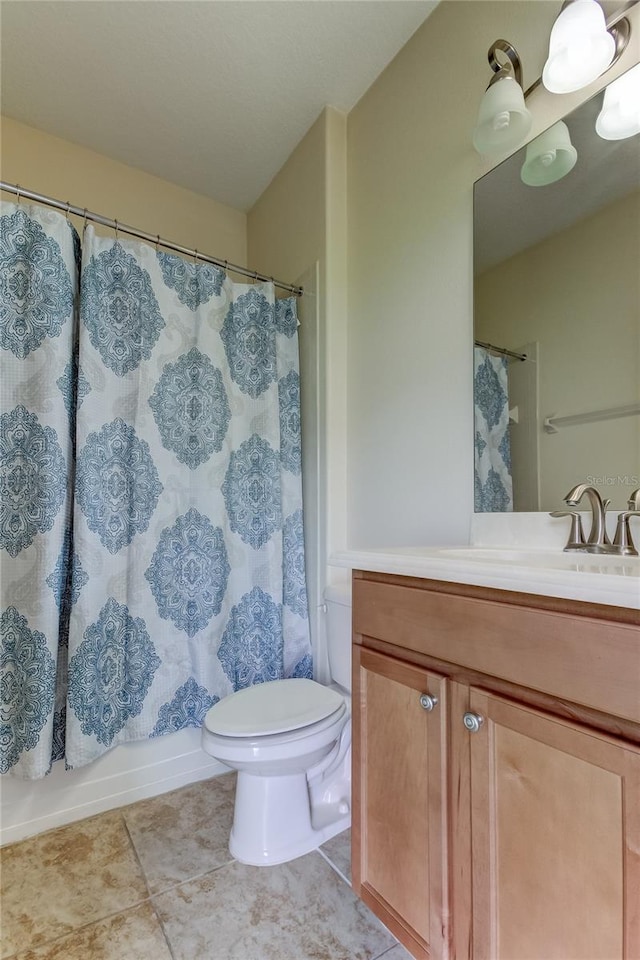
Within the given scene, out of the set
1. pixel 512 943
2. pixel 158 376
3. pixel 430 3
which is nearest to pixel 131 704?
pixel 158 376

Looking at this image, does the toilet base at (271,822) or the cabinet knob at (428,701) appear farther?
the toilet base at (271,822)

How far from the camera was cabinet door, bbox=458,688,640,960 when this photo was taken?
1.72 feet

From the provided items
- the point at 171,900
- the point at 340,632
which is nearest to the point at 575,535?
the point at 340,632

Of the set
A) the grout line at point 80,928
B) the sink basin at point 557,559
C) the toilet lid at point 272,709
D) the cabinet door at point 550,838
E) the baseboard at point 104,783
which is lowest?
the grout line at point 80,928

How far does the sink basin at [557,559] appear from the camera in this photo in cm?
69

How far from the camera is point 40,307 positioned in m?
1.36

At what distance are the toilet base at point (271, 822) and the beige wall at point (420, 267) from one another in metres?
0.77

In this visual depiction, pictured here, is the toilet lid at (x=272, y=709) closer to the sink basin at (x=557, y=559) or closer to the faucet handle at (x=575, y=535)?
the sink basin at (x=557, y=559)

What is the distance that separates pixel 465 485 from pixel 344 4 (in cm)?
148

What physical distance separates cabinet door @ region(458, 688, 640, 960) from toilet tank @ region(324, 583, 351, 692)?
742 millimetres

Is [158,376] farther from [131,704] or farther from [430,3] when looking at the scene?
[430,3]

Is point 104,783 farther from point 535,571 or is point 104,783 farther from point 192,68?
point 192,68

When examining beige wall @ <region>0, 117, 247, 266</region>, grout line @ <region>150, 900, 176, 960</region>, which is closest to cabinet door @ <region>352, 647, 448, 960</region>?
grout line @ <region>150, 900, 176, 960</region>

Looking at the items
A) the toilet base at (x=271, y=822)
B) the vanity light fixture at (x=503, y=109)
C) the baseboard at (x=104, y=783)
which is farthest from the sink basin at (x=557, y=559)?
the baseboard at (x=104, y=783)
